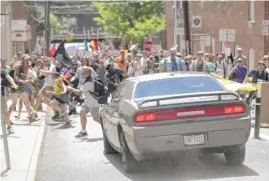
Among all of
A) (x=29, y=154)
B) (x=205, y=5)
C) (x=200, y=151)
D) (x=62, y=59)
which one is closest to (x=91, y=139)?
(x=29, y=154)

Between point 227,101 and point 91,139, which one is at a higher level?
point 227,101

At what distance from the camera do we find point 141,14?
62875mm

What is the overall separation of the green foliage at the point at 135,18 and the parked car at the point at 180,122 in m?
51.4

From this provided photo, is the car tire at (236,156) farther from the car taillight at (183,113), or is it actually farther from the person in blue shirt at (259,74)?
the person in blue shirt at (259,74)

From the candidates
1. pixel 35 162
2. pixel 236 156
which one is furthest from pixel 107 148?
pixel 236 156

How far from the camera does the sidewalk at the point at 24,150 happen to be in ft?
29.5

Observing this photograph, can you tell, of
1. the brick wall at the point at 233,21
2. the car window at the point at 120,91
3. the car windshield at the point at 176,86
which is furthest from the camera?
the brick wall at the point at 233,21

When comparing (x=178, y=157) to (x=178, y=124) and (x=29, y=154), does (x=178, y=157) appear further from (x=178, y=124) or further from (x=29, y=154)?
(x=29, y=154)

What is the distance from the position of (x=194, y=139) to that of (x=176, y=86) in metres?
1.06

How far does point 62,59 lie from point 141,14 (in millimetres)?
42002

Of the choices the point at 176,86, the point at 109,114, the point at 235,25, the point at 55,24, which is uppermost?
the point at 55,24

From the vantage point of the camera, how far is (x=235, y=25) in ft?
117

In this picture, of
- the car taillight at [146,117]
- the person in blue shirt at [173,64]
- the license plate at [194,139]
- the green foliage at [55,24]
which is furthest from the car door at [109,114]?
the green foliage at [55,24]

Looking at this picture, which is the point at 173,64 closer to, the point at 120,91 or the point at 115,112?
the point at 120,91
